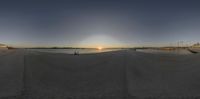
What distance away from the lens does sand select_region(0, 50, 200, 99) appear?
6.64 metres

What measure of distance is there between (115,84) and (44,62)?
1.66 m

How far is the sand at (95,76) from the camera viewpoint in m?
6.64

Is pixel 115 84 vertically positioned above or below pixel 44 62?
below

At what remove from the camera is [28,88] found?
21.7ft

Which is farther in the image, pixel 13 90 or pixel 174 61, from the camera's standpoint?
pixel 174 61

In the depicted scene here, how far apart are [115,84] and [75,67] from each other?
974mm

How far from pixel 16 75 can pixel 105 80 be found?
1953 millimetres

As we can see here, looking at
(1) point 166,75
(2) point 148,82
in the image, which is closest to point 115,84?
(2) point 148,82

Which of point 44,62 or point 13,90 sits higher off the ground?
point 44,62

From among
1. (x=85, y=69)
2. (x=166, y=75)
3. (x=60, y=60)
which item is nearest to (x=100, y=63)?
(x=85, y=69)

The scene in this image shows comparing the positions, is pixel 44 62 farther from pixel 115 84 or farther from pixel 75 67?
pixel 115 84

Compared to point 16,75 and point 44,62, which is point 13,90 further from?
point 44,62

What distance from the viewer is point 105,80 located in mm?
6762

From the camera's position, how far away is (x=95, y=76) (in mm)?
6781
